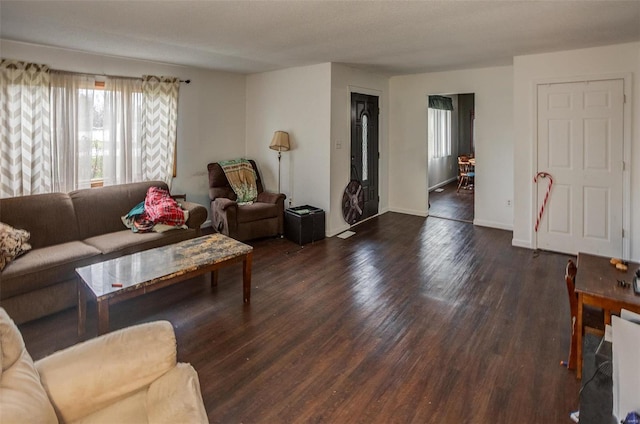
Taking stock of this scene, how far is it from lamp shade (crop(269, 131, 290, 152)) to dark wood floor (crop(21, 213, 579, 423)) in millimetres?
1730

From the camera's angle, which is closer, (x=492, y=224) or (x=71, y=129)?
(x=71, y=129)

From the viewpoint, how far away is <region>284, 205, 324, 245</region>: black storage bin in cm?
487

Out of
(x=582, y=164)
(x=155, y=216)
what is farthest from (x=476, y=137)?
(x=155, y=216)

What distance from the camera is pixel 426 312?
120 inches

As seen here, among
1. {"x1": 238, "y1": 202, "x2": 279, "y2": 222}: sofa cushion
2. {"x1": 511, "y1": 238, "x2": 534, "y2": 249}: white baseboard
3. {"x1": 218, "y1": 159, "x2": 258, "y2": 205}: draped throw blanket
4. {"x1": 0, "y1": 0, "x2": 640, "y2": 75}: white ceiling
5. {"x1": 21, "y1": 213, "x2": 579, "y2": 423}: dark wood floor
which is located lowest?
{"x1": 21, "y1": 213, "x2": 579, "y2": 423}: dark wood floor

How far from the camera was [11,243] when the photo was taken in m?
2.94

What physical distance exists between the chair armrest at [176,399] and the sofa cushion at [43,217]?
2.71 metres

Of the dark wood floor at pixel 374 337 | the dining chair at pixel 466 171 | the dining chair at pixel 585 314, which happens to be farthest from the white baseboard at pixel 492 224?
the dining chair at pixel 585 314

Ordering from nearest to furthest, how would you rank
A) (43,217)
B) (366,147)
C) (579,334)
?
1. (579,334)
2. (43,217)
3. (366,147)

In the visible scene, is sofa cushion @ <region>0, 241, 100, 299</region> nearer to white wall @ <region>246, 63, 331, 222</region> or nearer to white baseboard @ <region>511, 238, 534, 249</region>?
white wall @ <region>246, 63, 331, 222</region>

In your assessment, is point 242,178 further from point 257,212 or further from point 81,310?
point 81,310

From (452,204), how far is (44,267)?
21.6 ft

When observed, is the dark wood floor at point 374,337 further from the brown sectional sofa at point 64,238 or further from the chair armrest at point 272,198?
the chair armrest at point 272,198

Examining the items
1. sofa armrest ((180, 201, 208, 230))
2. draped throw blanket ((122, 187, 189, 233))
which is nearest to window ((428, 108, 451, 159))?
sofa armrest ((180, 201, 208, 230))
